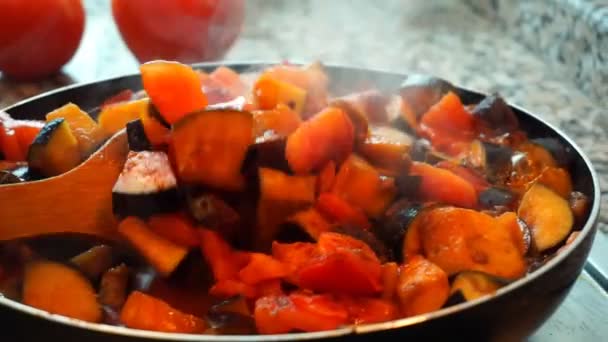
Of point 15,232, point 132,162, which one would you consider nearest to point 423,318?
point 132,162

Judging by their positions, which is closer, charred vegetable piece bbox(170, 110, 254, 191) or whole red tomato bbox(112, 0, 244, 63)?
charred vegetable piece bbox(170, 110, 254, 191)

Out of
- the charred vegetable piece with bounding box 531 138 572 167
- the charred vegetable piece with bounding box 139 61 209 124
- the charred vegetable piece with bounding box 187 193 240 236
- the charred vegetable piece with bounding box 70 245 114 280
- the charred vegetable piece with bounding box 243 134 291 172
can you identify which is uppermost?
the charred vegetable piece with bounding box 139 61 209 124

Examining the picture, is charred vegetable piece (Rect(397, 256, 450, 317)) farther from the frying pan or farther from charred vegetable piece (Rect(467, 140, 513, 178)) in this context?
charred vegetable piece (Rect(467, 140, 513, 178))

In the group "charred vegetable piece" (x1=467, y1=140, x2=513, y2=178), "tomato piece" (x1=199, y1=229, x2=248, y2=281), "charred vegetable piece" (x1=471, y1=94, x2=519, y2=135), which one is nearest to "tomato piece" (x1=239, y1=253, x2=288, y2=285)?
"tomato piece" (x1=199, y1=229, x2=248, y2=281)

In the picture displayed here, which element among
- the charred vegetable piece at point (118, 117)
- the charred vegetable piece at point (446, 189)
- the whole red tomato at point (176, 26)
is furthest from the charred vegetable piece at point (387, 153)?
the whole red tomato at point (176, 26)

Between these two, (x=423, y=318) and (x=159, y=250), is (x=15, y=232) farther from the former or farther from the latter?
(x=423, y=318)

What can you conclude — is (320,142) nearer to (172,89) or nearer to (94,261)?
(172,89)

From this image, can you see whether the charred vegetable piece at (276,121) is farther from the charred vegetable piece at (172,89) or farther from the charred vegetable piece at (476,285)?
the charred vegetable piece at (476,285)

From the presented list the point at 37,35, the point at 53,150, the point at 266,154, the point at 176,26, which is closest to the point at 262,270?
the point at 266,154
